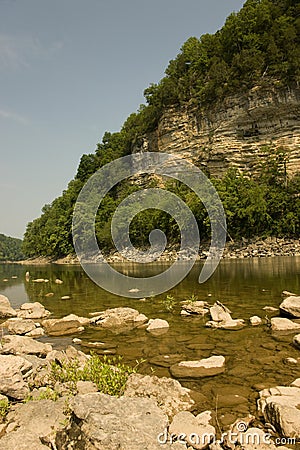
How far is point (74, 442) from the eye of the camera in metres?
3.79

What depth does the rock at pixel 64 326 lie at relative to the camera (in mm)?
10764

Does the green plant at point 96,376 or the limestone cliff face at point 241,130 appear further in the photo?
the limestone cliff face at point 241,130

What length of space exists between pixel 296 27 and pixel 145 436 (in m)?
57.6

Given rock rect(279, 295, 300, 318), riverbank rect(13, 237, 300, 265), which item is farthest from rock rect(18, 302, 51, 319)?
riverbank rect(13, 237, 300, 265)

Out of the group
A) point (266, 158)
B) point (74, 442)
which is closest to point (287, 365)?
point (74, 442)

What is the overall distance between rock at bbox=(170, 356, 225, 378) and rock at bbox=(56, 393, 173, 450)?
2524mm

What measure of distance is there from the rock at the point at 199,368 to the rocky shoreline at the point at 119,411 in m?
0.02

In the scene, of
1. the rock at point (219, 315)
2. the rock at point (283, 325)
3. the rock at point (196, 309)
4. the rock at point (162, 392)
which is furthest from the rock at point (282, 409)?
the rock at point (196, 309)

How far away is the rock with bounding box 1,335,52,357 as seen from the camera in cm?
772

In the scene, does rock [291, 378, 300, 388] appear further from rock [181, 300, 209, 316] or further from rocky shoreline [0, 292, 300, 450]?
rock [181, 300, 209, 316]

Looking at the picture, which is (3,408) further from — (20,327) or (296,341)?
(296,341)

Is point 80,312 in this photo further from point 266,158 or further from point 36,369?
point 266,158

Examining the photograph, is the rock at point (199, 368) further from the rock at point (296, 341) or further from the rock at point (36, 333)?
the rock at point (36, 333)

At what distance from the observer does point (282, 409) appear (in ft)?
15.3
